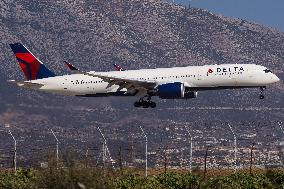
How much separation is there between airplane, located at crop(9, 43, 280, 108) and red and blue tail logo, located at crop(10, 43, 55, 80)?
5.10 metres

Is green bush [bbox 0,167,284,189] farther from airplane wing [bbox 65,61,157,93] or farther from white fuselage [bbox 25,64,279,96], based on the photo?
airplane wing [bbox 65,61,157,93]

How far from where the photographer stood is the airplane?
316ft

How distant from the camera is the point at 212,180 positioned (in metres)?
56.8

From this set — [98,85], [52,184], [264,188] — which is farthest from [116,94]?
[52,184]

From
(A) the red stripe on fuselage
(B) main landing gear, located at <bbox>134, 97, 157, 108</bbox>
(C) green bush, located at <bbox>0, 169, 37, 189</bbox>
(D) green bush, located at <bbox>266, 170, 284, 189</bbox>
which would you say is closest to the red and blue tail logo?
(A) the red stripe on fuselage

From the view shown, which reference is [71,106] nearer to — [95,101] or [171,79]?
[95,101]

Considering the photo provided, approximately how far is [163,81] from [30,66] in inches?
972

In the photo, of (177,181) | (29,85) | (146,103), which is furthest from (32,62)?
(177,181)

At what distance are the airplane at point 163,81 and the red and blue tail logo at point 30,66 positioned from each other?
5099 mm

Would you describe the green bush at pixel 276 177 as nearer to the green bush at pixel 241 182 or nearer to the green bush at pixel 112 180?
the green bush at pixel 112 180

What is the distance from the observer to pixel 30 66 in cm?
11694

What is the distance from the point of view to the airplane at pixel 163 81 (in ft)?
316

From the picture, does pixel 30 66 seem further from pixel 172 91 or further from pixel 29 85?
pixel 172 91

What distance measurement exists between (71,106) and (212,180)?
131m
